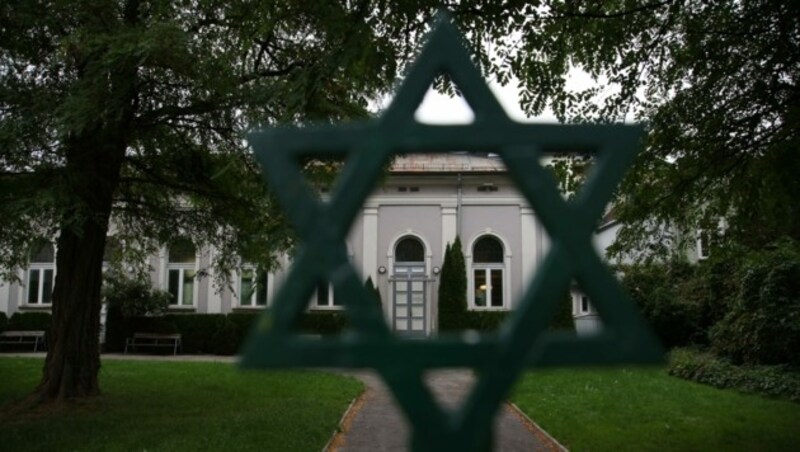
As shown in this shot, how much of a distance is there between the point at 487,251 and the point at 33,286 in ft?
54.7

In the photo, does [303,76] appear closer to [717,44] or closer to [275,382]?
[717,44]

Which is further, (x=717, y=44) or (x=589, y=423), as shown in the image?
(x=589, y=423)

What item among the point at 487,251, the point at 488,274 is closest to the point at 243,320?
the point at 488,274

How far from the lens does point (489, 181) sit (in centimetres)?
2497

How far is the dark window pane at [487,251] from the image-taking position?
25.0 meters

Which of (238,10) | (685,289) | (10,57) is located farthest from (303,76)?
(685,289)

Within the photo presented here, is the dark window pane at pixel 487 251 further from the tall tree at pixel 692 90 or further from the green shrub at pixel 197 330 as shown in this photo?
the tall tree at pixel 692 90

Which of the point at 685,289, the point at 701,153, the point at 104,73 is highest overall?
the point at 104,73

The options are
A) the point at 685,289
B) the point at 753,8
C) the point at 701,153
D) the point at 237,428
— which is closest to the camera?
the point at 753,8

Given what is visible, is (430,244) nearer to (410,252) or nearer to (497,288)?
(410,252)

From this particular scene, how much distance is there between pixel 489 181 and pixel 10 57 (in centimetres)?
1741

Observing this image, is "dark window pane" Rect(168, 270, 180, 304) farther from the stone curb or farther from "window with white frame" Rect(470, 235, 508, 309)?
the stone curb

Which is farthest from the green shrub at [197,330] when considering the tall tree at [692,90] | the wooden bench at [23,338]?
the tall tree at [692,90]

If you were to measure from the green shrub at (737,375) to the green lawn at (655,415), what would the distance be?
41 cm
